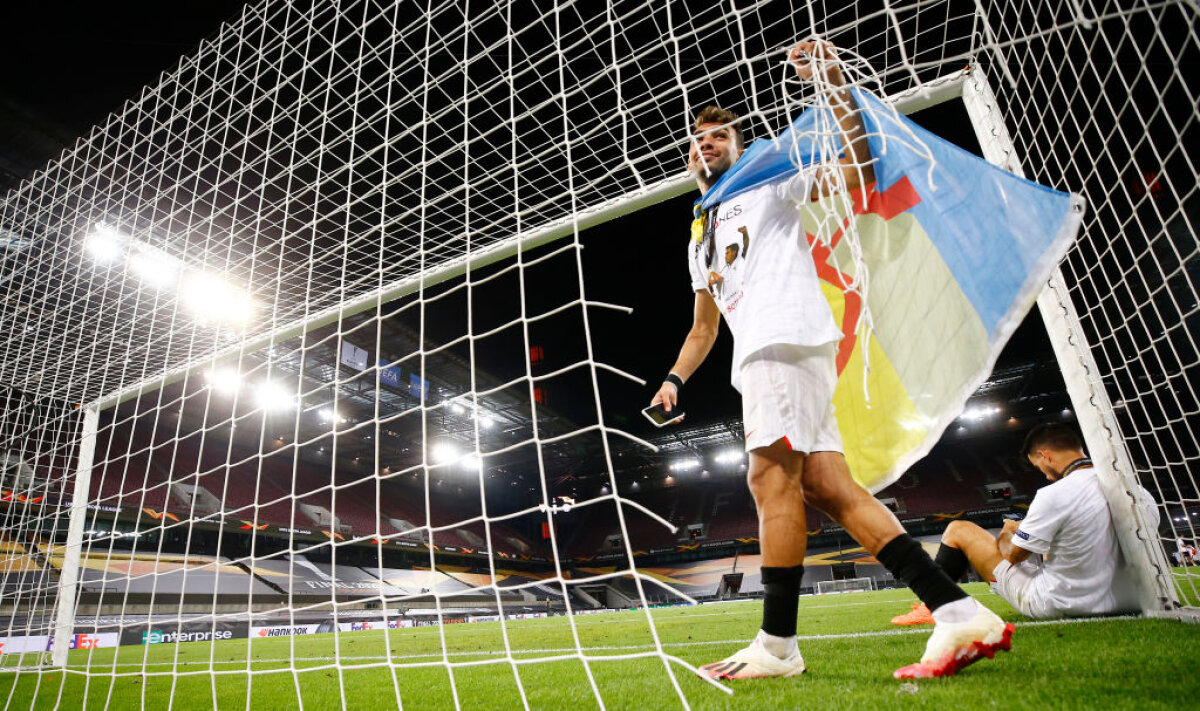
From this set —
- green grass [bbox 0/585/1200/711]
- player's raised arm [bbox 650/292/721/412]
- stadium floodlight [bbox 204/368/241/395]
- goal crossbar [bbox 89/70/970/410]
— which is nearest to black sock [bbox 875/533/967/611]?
green grass [bbox 0/585/1200/711]

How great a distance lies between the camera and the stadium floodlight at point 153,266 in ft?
12.9

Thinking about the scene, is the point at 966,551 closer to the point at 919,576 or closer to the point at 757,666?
the point at 919,576

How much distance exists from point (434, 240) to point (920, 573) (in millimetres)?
3528

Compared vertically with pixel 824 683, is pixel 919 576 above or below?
above

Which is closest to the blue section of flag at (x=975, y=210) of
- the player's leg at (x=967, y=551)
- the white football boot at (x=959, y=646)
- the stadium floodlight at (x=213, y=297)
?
the white football boot at (x=959, y=646)

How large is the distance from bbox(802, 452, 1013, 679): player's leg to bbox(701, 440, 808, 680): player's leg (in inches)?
2.6

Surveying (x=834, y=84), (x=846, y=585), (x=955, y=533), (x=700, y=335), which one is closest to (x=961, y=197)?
(x=834, y=84)

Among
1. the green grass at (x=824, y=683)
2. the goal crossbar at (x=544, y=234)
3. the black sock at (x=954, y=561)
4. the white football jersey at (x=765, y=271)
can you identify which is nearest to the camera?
the green grass at (x=824, y=683)

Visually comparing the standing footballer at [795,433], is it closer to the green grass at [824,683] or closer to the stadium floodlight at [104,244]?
the green grass at [824,683]

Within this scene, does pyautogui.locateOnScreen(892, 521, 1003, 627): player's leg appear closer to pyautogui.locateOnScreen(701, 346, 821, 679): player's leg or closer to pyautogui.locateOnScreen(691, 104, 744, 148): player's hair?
pyautogui.locateOnScreen(701, 346, 821, 679): player's leg

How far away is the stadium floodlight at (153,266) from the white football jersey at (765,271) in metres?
3.87

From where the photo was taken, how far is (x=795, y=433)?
133 cm

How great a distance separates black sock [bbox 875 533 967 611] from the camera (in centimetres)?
120

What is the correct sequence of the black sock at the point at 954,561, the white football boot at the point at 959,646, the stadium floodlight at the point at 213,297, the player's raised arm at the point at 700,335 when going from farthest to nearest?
the stadium floodlight at the point at 213,297 → the black sock at the point at 954,561 → the player's raised arm at the point at 700,335 → the white football boot at the point at 959,646
